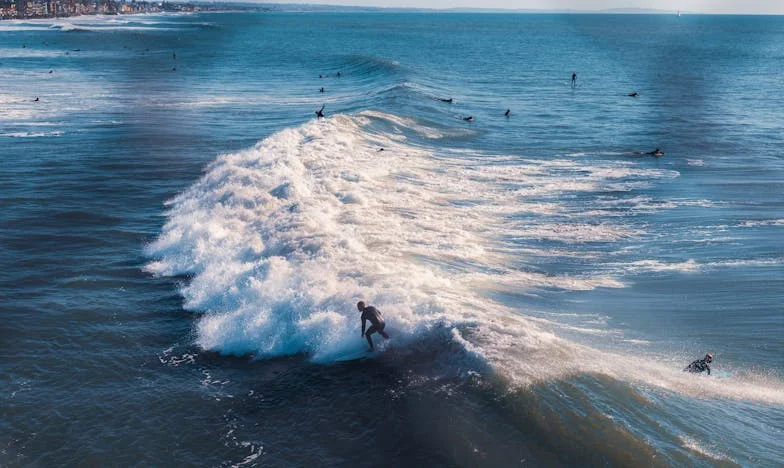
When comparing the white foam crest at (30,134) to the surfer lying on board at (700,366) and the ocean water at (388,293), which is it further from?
the surfer lying on board at (700,366)

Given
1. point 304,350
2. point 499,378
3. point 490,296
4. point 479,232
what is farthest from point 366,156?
point 499,378

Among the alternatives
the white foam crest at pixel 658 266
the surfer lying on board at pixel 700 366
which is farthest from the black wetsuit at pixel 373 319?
the white foam crest at pixel 658 266

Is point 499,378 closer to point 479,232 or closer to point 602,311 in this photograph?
point 602,311

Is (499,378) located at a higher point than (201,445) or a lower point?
higher

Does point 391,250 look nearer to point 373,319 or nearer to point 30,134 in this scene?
point 373,319

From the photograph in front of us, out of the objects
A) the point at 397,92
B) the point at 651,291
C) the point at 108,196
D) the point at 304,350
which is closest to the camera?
the point at 304,350
